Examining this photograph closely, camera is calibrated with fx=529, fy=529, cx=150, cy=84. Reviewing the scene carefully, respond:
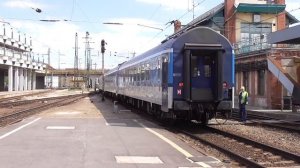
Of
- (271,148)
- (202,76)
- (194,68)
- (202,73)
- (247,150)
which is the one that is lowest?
(247,150)

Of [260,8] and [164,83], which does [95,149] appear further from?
[260,8]

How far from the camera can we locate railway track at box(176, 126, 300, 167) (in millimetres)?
11258

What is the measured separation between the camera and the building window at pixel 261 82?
37.1 metres

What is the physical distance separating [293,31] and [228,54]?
1060cm

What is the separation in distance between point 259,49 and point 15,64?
6273cm

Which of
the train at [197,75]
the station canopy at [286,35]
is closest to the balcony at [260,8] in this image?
the station canopy at [286,35]

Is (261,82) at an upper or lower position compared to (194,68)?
lower

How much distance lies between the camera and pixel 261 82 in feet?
123

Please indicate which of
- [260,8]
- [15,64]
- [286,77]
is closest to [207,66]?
[286,77]

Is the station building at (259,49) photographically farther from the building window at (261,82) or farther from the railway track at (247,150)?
the railway track at (247,150)

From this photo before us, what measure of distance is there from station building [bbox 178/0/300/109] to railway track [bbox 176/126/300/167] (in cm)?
1505

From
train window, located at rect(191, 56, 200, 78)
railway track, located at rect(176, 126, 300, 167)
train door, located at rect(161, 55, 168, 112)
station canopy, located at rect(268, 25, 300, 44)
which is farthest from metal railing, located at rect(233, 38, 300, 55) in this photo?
railway track, located at rect(176, 126, 300, 167)

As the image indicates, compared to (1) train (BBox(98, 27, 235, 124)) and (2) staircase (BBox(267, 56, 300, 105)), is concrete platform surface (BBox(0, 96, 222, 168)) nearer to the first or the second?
(1) train (BBox(98, 27, 235, 124))

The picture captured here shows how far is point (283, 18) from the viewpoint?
5259 cm
